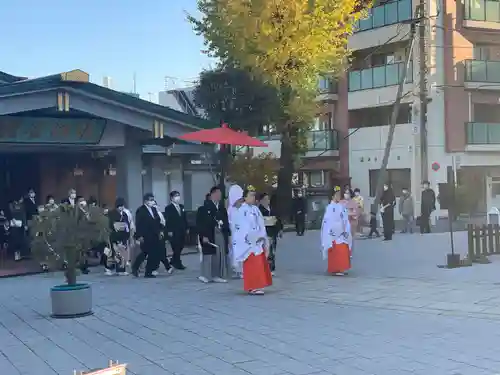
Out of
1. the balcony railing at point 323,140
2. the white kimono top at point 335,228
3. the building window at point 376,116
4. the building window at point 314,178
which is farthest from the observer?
the building window at point 314,178

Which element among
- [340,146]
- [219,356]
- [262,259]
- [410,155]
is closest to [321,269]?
[262,259]

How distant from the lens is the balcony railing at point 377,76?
106 ft

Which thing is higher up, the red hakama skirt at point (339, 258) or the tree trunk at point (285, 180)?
the tree trunk at point (285, 180)

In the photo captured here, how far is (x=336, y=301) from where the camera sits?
10680 millimetres

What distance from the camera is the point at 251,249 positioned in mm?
11656

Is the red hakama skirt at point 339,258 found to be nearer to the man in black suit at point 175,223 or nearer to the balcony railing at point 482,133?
the man in black suit at point 175,223

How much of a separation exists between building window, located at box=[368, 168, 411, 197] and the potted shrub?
2444 centimetres

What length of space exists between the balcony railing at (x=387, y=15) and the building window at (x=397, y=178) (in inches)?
278

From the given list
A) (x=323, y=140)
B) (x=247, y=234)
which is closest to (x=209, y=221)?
(x=247, y=234)

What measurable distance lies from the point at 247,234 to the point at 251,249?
26cm

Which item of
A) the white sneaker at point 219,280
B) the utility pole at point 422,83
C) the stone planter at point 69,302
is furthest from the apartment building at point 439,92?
the stone planter at point 69,302

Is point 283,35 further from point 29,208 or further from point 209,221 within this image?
point 209,221

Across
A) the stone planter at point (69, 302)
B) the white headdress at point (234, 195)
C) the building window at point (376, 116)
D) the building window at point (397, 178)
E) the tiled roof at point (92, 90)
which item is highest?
the building window at point (376, 116)

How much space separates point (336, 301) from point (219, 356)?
148 inches
